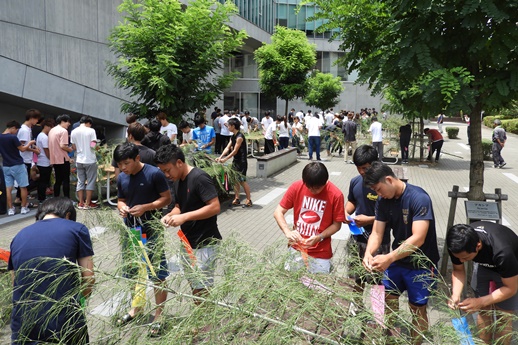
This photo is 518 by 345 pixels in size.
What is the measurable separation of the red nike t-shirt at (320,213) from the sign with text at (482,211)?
6.93 ft

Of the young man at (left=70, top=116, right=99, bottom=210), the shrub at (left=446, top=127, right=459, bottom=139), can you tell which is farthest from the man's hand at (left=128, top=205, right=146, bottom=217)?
the shrub at (left=446, top=127, right=459, bottom=139)

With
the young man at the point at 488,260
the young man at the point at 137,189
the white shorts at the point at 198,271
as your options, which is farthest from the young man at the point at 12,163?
the young man at the point at 488,260

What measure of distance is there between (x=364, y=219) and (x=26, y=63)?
13154 mm

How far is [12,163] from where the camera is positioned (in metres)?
8.86

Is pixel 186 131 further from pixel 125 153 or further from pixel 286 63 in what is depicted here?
pixel 286 63

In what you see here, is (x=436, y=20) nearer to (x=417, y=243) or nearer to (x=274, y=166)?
(x=417, y=243)

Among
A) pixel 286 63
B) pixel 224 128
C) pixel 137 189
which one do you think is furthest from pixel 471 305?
pixel 286 63

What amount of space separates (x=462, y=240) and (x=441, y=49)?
3.28 m

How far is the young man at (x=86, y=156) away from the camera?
31.2 feet

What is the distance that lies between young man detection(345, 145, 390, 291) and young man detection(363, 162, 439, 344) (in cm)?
46

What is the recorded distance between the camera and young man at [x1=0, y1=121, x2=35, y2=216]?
8.74m

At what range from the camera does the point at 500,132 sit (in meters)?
16.6

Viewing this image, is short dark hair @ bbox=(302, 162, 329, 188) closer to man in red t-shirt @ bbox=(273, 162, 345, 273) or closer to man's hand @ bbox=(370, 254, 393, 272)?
man in red t-shirt @ bbox=(273, 162, 345, 273)

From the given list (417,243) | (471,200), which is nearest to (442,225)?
(471,200)
